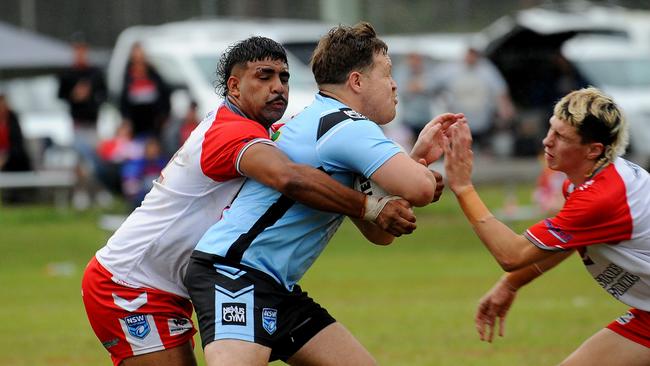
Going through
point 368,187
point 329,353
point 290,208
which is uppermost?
point 368,187

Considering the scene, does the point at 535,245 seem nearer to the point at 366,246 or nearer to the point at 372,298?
the point at 372,298

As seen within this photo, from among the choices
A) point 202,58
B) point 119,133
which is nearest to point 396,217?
point 119,133

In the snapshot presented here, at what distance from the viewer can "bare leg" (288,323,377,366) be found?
19.5ft

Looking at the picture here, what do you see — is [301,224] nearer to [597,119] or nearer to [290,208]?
[290,208]

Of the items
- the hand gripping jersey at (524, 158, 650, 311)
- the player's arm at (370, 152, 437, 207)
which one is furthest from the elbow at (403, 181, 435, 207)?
the hand gripping jersey at (524, 158, 650, 311)

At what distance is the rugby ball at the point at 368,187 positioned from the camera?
5665mm

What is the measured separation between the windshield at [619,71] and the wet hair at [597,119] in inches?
671

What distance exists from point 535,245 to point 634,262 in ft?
1.54

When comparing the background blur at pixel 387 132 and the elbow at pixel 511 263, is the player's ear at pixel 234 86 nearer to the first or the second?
the elbow at pixel 511 263

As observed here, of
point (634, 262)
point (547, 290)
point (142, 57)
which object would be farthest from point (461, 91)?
point (634, 262)

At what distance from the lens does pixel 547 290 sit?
1383 cm

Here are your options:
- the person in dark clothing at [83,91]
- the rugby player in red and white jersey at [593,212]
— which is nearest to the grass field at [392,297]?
the person in dark clothing at [83,91]

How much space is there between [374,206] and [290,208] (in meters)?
0.37

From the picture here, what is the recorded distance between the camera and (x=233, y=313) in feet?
18.4
